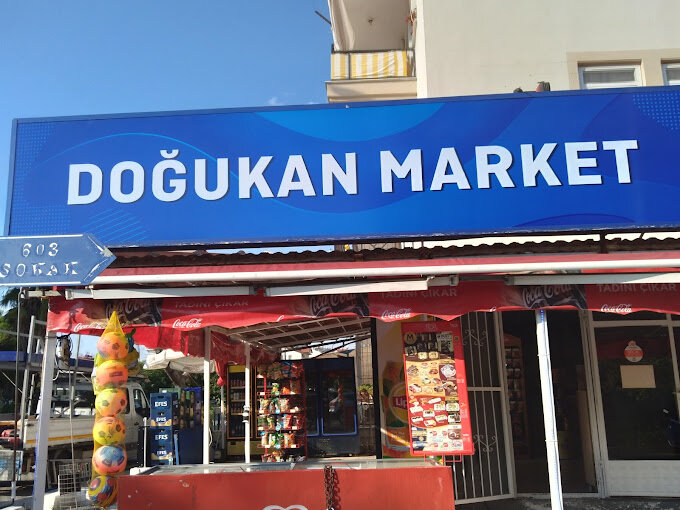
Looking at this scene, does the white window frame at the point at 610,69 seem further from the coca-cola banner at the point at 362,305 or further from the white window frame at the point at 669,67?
the coca-cola banner at the point at 362,305

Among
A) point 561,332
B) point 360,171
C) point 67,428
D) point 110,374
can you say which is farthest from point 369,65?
point 67,428

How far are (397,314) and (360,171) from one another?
1.91 metres

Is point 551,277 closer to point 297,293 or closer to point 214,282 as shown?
point 297,293

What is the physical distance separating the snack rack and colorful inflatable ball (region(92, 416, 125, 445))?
274 inches

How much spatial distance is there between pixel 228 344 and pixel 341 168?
15.8 ft

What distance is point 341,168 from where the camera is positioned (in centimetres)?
748

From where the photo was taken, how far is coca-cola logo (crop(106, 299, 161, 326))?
23.0ft

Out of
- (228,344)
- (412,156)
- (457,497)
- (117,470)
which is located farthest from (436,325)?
(228,344)

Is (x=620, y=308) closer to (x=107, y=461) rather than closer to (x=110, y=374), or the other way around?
(x=110, y=374)

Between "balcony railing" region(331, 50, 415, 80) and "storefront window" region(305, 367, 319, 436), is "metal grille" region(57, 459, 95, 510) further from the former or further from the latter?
"balcony railing" region(331, 50, 415, 80)

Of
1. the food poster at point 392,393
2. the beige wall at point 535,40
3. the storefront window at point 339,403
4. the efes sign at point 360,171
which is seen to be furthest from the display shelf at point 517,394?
the efes sign at point 360,171

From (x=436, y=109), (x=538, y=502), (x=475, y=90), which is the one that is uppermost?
(x=475, y=90)

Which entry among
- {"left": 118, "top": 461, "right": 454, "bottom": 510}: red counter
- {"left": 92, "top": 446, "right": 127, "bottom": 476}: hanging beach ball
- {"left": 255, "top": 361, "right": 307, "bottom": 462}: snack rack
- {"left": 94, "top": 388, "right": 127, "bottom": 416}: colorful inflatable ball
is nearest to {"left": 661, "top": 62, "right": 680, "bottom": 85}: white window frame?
{"left": 118, "top": 461, "right": 454, "bottom": 510}: red counter

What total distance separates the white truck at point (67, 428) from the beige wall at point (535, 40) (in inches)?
371
